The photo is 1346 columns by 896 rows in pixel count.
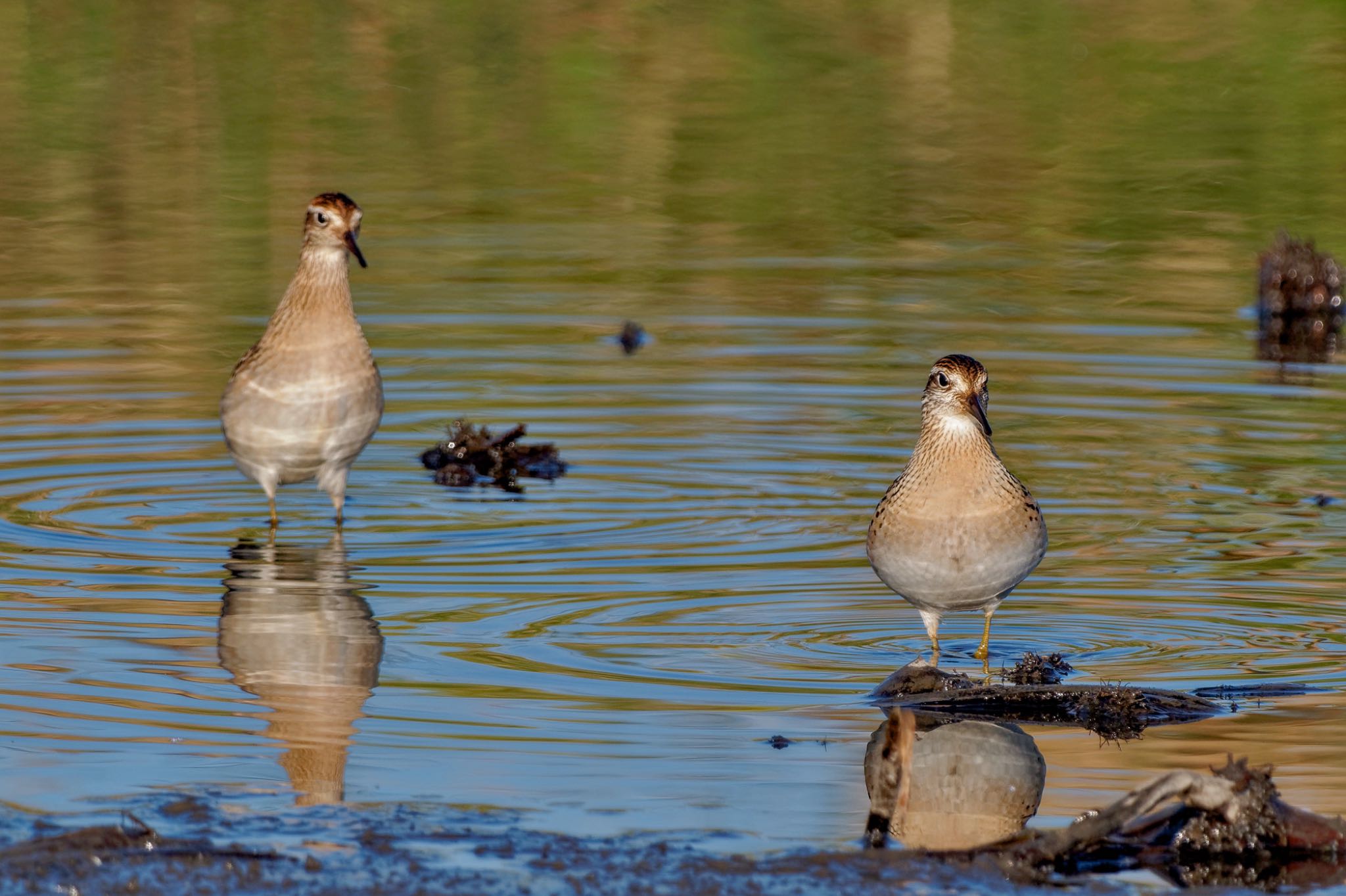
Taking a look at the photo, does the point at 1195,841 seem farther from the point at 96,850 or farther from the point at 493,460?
the point at 493,460

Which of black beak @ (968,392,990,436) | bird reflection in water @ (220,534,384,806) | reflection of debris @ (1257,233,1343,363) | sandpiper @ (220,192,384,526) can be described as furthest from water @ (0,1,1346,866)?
black beak @ (968,392,990,436)

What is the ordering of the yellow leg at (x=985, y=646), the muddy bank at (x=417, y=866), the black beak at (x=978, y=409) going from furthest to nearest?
the yellow leg at (x=985, y=646)
the black beak at (x=978, y=409)
the muddy bank at (x=417, y=866)

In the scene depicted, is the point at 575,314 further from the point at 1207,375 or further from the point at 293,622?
the point at 293,622

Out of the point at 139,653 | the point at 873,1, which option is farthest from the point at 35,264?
the point at 873,1

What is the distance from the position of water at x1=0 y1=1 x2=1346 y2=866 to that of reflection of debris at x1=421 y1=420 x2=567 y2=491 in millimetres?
302

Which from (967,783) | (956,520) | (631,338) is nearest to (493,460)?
(631,338)

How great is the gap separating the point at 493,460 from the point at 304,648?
386 cm

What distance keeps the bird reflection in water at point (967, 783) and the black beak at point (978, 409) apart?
4.47ft

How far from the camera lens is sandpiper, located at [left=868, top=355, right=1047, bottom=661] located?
27.2 feet

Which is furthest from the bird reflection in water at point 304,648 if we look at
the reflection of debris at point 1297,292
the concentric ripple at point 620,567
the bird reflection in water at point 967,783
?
the reflection of debris at point 1297,292

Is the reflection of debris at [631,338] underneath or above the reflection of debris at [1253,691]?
above

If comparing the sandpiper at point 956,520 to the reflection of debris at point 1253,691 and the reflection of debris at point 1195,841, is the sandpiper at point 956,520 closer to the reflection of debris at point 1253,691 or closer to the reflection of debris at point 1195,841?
the reflection of debris at point 1253,691

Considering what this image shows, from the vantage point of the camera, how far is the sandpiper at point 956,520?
8.30m

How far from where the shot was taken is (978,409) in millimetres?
8664
